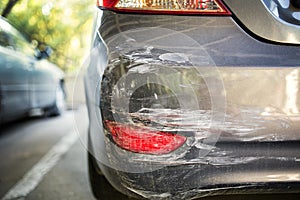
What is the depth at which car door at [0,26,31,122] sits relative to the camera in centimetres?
290

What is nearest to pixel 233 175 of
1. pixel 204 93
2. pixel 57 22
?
pixel 204 93

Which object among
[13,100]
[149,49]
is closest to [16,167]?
[13,100]

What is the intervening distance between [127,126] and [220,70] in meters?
0.40

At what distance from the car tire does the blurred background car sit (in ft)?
4.15

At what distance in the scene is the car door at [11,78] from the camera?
114 inches

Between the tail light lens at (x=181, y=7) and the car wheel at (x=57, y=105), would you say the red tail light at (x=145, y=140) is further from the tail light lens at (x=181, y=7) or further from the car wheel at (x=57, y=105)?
the car wheel at (x=57, y=105)

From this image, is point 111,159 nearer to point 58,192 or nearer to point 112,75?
point 112,75

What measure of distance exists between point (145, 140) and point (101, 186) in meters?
0.76

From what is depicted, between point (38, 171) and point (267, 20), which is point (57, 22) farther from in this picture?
point (267, 20)

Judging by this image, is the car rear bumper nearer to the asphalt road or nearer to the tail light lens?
the asphalt road

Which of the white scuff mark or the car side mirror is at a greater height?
the car side mirror

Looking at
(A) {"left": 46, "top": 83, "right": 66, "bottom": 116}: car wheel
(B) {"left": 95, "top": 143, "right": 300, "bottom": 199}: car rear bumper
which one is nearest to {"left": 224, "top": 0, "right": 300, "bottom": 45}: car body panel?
(B) {"left": 95, "top": 143, "right": 300, "bottom": 199}: car rear bumper

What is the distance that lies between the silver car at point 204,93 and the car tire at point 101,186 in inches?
21.3

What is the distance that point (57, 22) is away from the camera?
10.3 ft
